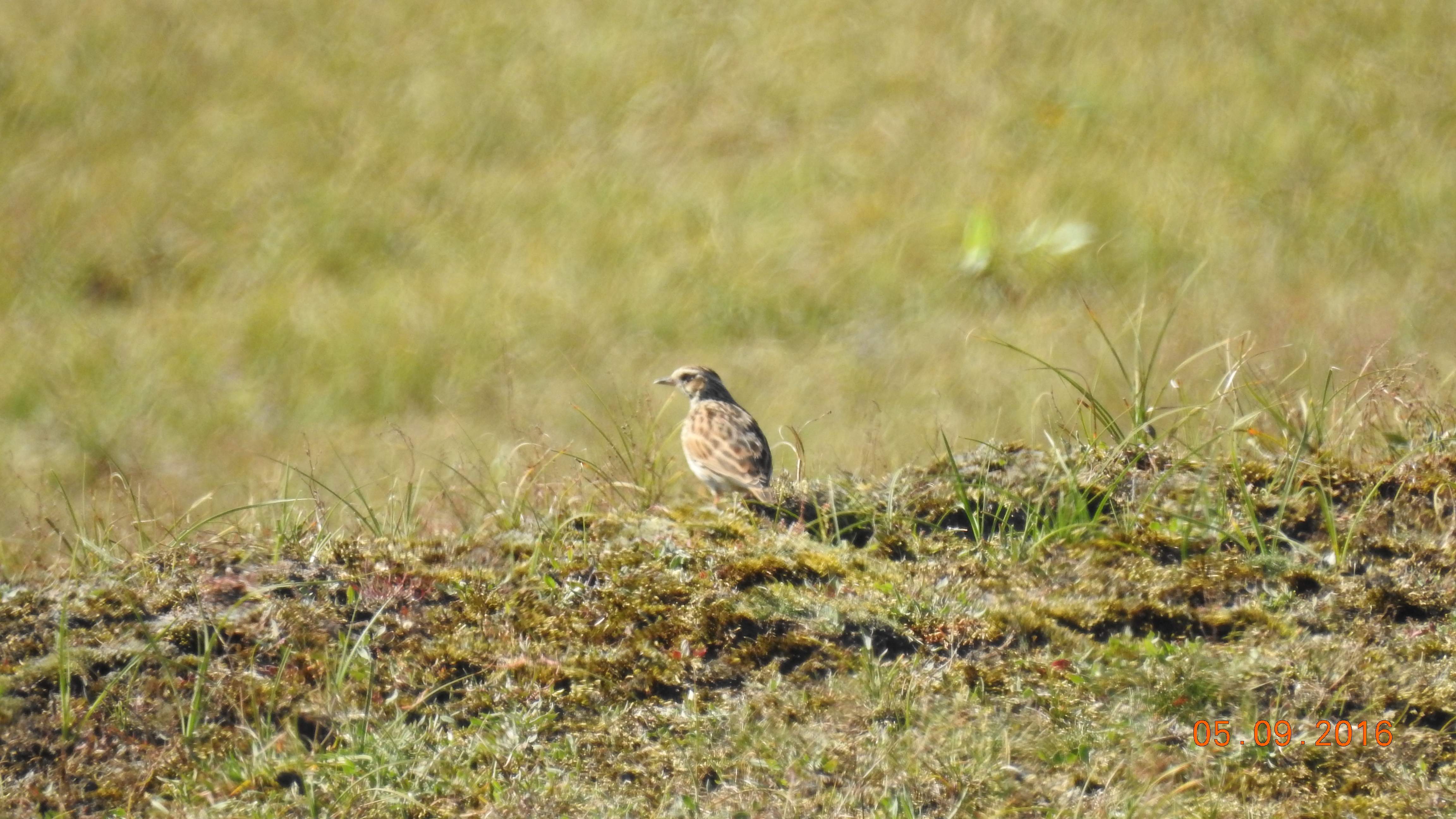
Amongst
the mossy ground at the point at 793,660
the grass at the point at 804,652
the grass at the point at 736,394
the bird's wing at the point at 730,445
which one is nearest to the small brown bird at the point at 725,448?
the bird's wing at the point at 730,445

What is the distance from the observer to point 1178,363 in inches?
336

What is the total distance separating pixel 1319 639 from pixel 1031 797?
115 cm

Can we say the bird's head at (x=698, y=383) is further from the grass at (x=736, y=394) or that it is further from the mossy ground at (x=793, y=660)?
the mossy ground at (x=793, y=660)

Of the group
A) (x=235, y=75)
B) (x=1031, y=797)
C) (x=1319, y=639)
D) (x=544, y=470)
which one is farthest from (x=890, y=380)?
(x=235, y=75)

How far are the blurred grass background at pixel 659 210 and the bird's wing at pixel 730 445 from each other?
0.38 metres

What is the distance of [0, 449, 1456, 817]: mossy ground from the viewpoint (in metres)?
3.82

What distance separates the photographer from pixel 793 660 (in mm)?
4395

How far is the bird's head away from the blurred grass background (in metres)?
0.54

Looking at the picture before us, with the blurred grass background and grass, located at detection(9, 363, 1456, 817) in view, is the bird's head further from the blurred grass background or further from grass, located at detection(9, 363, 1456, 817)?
grass, located at detection(9, 363, 1456, 817)

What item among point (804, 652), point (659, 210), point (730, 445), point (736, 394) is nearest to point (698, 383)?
point (736, 394)

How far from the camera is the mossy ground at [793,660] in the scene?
3822 millimetres

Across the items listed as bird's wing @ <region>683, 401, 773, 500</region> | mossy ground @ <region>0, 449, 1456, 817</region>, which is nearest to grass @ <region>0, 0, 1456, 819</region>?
mossy ground @ <region>0, 449, 1456, 817</region>

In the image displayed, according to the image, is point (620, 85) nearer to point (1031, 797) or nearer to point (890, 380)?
point (890, 380)

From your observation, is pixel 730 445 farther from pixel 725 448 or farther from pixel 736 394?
pixel 736 394
